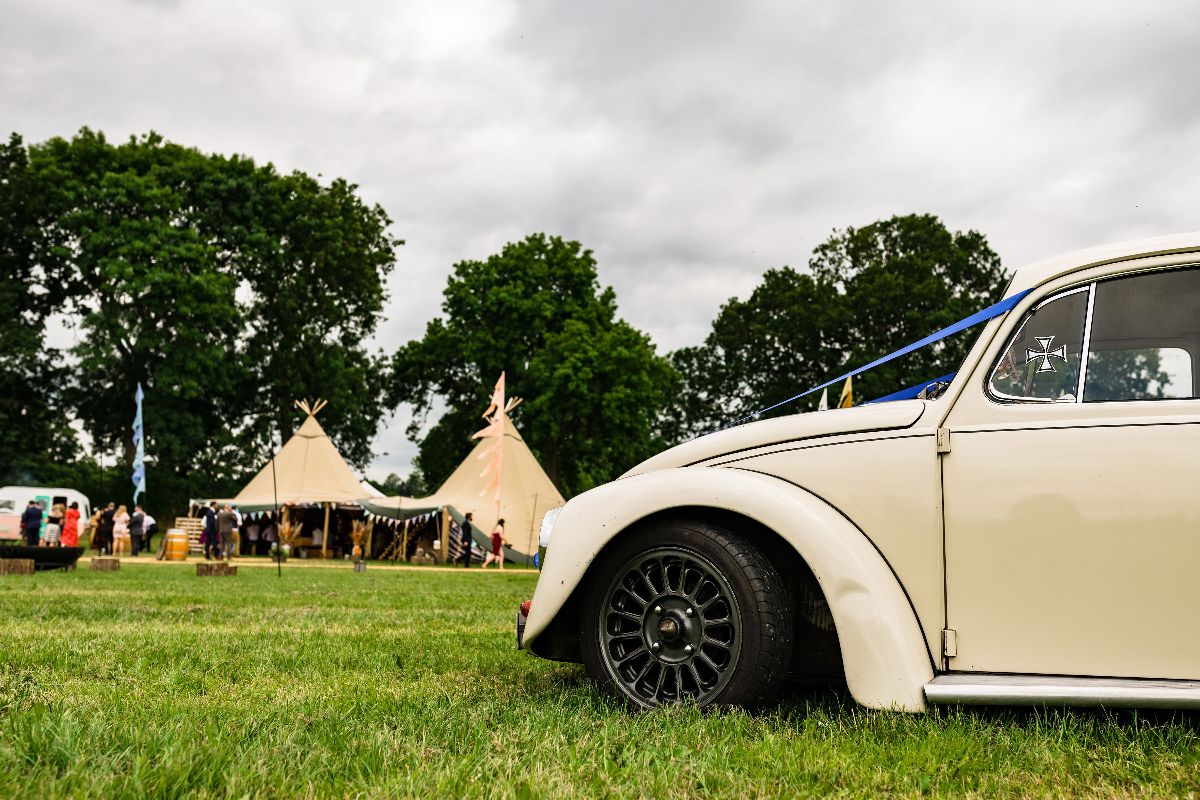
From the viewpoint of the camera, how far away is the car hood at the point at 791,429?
3973mm

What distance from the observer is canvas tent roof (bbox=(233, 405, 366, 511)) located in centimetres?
3391

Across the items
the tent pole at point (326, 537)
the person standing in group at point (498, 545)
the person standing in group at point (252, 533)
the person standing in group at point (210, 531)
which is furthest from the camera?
the person standing in group at point (252, 533)

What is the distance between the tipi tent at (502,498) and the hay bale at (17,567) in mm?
14436

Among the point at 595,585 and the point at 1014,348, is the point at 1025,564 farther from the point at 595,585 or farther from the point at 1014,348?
the point at 595,585

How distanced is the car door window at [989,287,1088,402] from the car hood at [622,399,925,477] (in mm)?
346

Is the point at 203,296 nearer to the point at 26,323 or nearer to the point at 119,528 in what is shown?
the point at 26,323

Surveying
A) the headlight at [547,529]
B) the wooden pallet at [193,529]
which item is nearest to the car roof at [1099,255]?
the headlight at [547,529]

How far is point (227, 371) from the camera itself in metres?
37.9

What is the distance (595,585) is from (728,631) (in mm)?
608

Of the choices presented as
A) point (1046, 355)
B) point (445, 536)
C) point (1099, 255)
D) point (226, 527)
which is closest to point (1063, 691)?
point (1046, 355)

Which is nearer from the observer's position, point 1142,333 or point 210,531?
point 1142,333

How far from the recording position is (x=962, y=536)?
372 cm

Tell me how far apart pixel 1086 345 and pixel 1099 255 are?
0.36 m

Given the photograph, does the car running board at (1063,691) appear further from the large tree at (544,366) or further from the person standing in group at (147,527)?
the large tree at (544,366)
